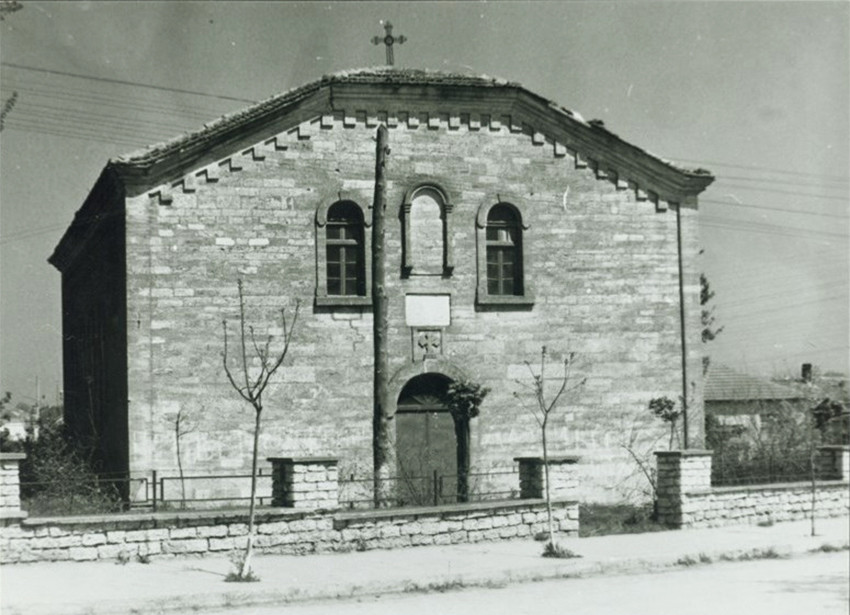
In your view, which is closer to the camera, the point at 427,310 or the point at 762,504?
the point at 762,504

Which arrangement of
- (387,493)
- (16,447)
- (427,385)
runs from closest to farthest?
(387,493) → (427,385) → (16,447)

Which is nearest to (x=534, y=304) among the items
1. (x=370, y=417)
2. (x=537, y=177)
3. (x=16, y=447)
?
(x=537, y=177)

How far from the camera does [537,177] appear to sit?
23547mm

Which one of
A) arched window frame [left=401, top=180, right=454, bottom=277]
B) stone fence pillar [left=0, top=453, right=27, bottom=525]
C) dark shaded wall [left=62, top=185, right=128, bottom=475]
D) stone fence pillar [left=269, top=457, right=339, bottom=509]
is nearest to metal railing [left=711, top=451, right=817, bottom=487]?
arched window frame [left=401, top=180, right=454, bottom=277]

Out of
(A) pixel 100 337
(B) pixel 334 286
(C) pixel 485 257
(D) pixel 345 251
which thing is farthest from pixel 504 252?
(A) pixel 100 337

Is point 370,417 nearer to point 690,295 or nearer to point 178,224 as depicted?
point 178,224

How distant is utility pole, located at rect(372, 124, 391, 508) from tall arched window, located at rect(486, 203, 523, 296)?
2.40 meters

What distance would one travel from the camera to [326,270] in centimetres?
2209

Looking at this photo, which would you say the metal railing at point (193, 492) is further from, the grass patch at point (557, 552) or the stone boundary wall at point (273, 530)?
the grass patch at point (557, 552)

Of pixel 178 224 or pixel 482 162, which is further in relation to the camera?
pixel 482 162

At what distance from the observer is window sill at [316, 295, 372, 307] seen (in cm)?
2186

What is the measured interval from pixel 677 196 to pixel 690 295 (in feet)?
7.16

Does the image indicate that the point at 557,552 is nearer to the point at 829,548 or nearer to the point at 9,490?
the point at 829,548

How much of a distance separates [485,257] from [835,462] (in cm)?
830
